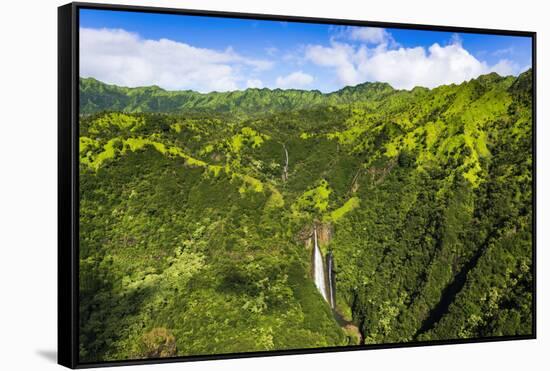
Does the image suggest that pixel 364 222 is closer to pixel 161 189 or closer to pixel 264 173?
pixel 264 173

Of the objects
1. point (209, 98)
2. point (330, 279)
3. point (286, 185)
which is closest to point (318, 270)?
point (330, 279)

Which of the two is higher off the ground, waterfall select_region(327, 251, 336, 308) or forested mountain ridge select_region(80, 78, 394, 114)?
forested mountain ridge select_region(80, 78, 394, 114)

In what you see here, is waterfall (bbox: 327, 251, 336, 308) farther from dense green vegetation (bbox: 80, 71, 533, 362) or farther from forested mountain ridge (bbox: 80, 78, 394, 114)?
forested mountain ridge (bbox: 80, 78, 394, 114)

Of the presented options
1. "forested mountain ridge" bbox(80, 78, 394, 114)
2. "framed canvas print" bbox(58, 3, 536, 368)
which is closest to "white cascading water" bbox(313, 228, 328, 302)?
"framed canvas print" bbox(58, 3, 536, 368)

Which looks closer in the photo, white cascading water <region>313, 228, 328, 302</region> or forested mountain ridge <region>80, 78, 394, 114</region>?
forested mountain ridge <region>80, 78, 394, 114</region>

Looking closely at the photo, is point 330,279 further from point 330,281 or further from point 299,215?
point 299,215

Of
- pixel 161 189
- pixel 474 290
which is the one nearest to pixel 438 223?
pixel 474 290
